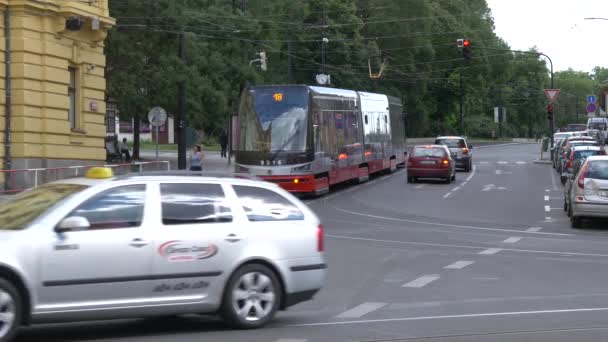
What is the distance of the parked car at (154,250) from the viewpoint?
898cm

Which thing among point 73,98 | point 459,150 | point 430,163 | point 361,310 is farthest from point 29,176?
point 459,150

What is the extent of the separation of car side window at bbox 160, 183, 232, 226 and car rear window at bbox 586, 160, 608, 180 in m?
14.3

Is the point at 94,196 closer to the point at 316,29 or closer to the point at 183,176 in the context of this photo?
the point at 183,176

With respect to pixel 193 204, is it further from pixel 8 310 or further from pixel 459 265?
pixel 459 265

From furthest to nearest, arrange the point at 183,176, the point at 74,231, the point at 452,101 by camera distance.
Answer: the point at 452,101
the point at 183,176
the point at 74,231

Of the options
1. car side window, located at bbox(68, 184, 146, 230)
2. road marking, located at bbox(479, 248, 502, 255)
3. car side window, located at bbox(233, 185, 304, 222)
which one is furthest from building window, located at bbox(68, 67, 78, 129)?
car side window, located at bbox(68, 184, 146, 230)

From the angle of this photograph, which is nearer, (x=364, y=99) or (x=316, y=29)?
(x=364, y=99)

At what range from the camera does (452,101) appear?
100 m

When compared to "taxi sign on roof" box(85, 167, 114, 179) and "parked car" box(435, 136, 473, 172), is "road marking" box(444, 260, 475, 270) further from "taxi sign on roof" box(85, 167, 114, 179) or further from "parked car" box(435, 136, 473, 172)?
"parked car" box(435, 136, 473, 172)

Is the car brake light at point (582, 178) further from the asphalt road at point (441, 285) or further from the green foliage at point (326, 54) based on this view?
the green foliage at point (326, 54)

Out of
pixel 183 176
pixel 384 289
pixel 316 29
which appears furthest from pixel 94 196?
pixel 316 29

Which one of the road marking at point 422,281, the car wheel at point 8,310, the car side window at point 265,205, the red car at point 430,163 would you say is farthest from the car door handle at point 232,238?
the red car at point 430,163

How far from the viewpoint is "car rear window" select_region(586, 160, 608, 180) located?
22.6m

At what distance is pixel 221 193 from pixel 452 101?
9160 cm
